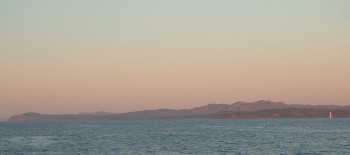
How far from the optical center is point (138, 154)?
6969cm

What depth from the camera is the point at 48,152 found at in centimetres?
7431

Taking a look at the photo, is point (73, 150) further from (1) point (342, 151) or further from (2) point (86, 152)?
(1) point (342, 151)

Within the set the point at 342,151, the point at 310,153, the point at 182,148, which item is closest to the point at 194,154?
the point at 182,148

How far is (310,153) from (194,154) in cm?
1474

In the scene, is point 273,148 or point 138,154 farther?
point 273,148

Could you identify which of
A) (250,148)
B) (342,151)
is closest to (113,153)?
(250,148)

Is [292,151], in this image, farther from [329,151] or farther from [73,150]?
[73,150]

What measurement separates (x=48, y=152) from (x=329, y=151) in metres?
37.7

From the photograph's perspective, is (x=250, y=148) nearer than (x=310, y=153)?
No

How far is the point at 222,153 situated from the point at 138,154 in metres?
10.8

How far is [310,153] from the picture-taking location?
6969 centimetres

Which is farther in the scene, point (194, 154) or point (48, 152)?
point (48, 152)

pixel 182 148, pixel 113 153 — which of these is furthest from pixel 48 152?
pixel 182 148

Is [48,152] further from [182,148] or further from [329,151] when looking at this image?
[329,151]
